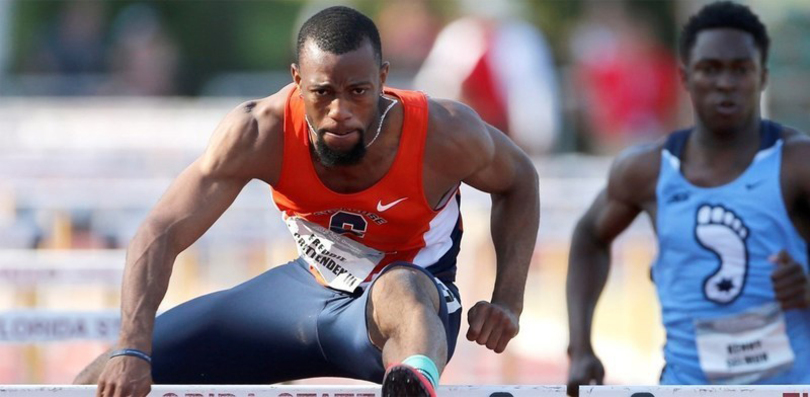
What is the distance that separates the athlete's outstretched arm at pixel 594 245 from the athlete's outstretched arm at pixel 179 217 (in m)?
2.07

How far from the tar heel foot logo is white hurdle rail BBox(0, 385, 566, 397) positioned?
1.93 meters

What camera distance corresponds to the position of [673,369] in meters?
7.01

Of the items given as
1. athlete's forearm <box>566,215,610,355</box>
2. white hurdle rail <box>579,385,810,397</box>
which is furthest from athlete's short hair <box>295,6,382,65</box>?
athlete's forearm <box>566,215,610,355</box>

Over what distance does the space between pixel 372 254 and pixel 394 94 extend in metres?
0.60

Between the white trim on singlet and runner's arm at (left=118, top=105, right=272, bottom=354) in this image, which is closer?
runner's arm at (left=118, top=105, right=272, bottom=354)

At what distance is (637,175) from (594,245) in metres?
0.42

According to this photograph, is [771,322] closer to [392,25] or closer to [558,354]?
[558,354]

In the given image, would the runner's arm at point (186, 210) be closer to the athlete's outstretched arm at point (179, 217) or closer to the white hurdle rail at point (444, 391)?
the athlete's outstretched arm at point (179, 217)

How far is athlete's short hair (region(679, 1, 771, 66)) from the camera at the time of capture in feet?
23.4

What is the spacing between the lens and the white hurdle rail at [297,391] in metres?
5.08

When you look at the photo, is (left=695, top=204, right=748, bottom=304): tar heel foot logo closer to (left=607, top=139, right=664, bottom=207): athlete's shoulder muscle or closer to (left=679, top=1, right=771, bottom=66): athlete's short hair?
(left=607, top=139, right=664, bottom=207): athlete's shoulder muscle

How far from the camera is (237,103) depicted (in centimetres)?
1878

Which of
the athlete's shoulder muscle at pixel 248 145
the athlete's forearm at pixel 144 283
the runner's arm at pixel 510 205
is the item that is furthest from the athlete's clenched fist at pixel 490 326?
the athlete's forearm at pixel 144 283

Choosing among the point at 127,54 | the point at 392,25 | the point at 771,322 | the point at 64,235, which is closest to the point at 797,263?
the point at 771,322
